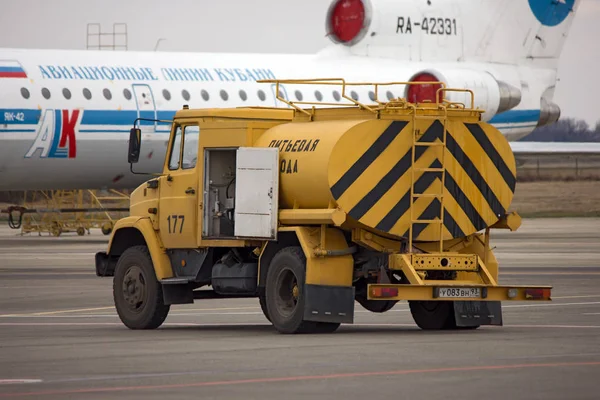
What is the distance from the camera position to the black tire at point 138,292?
17203 millimetres

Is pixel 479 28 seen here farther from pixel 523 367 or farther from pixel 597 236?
pixel 523 367

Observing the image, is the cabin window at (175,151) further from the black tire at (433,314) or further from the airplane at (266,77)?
the airplane at (266,77)

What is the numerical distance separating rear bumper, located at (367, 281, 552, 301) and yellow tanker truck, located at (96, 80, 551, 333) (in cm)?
1

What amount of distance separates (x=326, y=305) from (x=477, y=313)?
166 cm

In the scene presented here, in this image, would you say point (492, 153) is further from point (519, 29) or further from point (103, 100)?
point (519, 29)

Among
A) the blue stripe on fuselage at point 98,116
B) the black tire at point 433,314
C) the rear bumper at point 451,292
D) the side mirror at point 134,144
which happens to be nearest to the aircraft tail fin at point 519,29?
the blue stripe on fuselage at point 98,116

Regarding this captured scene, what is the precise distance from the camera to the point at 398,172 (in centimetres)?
1620

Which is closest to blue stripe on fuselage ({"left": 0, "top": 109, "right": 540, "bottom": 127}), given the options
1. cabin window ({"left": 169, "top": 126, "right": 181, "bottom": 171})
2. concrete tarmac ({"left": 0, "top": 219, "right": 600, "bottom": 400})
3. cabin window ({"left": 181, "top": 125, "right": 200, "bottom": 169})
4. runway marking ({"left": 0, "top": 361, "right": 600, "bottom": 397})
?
concrete tarmac ({"left": 0, "top": 219, "right": 600, "bottom": 400})

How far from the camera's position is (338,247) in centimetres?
1617

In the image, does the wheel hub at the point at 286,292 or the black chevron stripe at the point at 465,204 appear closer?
the wheel hub at the point at 286,292

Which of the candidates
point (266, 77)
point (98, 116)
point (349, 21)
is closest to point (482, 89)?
point (349, 21)

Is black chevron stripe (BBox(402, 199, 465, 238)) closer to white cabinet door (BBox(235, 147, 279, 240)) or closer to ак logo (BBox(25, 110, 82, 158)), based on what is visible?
white cabinet door (BBox(235, 147, 279, 240))

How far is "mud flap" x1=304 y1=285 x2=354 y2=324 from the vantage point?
15641 mm

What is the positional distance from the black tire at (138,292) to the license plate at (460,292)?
3.37m
